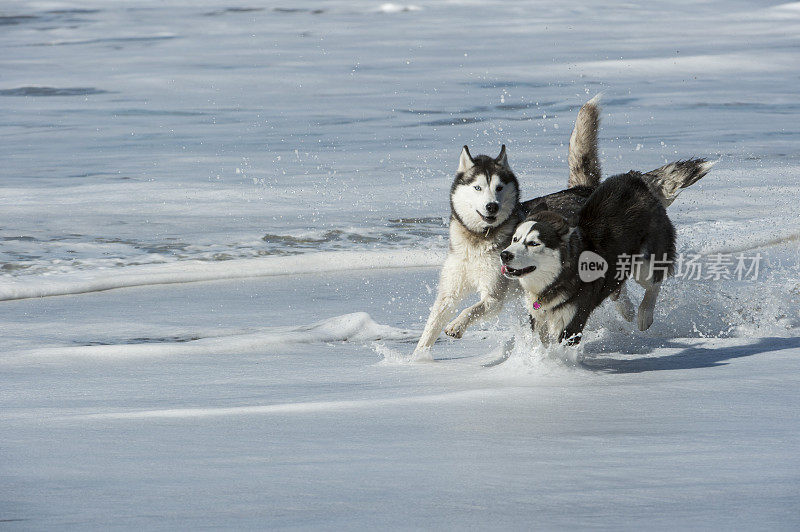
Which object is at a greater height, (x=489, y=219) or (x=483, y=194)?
(x=483, y=194)

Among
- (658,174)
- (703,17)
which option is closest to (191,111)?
(658,174)

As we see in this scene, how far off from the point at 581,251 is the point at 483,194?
1.91ft

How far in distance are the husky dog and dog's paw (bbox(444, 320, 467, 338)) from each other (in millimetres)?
374

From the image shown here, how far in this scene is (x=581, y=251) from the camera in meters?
5.00

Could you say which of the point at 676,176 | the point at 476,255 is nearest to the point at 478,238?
the point at 476,255

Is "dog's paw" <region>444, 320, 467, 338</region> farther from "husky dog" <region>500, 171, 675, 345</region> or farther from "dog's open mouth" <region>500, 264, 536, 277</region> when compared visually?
"dog's open mouth" <region>500, 264, 536, 277</region>

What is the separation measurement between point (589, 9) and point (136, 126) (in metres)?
19.3

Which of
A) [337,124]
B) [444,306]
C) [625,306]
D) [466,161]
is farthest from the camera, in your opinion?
[337,124]

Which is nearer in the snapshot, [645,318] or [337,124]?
[645,318]

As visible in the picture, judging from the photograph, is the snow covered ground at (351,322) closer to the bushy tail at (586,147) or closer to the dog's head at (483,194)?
the dog's head at (483,194)

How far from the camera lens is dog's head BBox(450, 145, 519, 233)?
5.30 metres

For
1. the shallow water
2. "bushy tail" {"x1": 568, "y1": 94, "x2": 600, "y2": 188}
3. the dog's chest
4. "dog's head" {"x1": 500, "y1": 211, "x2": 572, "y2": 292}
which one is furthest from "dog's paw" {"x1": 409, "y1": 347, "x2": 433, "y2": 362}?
the shallow water

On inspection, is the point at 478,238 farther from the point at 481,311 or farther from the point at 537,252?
the point at 537,252

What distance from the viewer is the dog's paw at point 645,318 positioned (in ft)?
18.9
